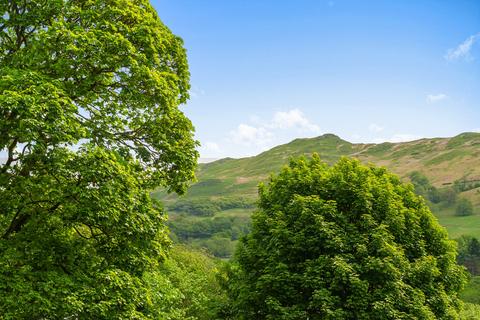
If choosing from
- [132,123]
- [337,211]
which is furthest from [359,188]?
[132,123]

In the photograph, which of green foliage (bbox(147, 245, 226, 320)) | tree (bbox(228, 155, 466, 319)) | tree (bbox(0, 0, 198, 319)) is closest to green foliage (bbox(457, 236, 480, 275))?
green foliage (bbox(147, 245, 226, 320))

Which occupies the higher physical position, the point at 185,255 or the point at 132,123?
the point at 132,123

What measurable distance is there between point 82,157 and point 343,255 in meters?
14.7

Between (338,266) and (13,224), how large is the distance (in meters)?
15.5

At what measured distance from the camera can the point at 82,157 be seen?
1476cm

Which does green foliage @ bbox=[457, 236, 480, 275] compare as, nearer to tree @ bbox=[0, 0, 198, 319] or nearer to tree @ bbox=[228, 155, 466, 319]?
tree @ bbox=[228, 155, 466, 319]

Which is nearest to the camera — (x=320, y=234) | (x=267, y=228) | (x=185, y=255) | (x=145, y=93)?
(x=145, y=93)

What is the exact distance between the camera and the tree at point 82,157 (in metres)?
14.1

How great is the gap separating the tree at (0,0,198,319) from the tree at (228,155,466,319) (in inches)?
319

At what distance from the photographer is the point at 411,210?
84.8 ft

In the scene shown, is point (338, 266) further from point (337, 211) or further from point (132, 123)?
point (132, 123)

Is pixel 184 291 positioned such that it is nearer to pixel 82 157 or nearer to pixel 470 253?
pixel 82 157

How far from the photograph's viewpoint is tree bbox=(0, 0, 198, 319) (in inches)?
554

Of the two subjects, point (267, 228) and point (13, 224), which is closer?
point (13, 224)
